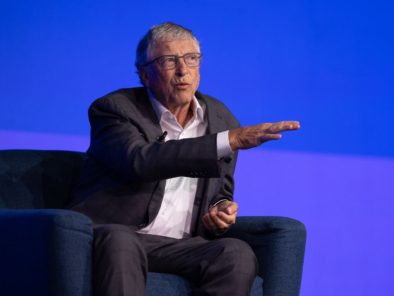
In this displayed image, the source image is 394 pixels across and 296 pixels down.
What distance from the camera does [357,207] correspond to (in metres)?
3.75

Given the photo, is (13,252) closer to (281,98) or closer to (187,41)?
(187,41)

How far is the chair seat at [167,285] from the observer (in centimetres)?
237

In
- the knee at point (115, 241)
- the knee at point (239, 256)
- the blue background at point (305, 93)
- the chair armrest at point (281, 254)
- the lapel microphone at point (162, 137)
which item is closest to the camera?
the knee at point (115, 241)

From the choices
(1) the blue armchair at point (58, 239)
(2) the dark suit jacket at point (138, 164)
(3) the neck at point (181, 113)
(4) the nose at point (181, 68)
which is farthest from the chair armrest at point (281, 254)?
(4) the nose at point (181, 68)

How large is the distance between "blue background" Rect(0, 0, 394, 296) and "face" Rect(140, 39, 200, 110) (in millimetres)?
590

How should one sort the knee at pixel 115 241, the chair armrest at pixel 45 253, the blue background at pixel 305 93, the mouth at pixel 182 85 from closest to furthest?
the chair armrest at pixel 45 253 → the knee at pixel 115 241 → the mouth at pixel 182 85 → the blue background at pixel 305 93

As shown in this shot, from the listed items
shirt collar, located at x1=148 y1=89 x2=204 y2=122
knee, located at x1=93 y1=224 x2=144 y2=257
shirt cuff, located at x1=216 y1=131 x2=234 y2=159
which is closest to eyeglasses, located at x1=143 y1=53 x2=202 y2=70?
shirt collar, located at x1=148 y1=89 x2=204 y2=122

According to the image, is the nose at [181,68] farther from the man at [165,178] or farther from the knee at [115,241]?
the knee at [115,241]

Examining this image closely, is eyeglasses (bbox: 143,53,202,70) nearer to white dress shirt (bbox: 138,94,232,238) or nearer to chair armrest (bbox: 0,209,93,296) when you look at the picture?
white dress shirt (bbox: 138,94,232,238)

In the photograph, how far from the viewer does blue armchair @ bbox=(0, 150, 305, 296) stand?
2195 mm

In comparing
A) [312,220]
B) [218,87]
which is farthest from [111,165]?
[312,220]

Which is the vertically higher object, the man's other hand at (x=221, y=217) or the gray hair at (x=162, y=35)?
the gray hair at (x=162, y=35)

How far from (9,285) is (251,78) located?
5.65 feet

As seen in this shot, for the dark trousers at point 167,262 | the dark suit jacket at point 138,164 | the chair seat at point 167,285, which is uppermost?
the dark suit jacket at point 138,164
